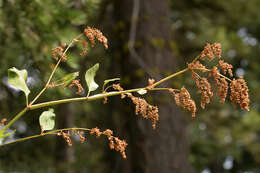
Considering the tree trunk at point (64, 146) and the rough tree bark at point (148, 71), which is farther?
the tree trunk at point (64, 146)

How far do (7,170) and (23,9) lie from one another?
182 centimetres

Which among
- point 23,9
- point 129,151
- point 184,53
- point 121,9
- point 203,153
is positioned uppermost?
point 184,53

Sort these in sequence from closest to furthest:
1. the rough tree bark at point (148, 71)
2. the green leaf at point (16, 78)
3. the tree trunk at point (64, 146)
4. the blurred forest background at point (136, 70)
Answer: the green leaf at point (16, 78) → the blurred forest background at point (136, 70) → the rough tree bark at point (148, 71) → the tree trunk at point (64, 146)

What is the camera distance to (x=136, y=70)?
2125 millimetres

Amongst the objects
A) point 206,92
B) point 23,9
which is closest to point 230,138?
point 23,9

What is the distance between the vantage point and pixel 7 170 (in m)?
2.67

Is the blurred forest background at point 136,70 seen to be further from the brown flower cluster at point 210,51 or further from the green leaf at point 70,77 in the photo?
the brown flower cluster at point 210,51

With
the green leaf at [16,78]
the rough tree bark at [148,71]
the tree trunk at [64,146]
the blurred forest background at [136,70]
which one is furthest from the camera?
the tree trunk at [64,146]

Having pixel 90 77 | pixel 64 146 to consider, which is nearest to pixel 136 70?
pixel 64 146

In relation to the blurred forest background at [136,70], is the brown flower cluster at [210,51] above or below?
below

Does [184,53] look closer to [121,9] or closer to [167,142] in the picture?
[121,9]

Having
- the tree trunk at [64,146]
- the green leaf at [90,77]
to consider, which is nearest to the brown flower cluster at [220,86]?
the green leaf at [90,77]

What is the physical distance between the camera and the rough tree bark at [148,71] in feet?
6.42

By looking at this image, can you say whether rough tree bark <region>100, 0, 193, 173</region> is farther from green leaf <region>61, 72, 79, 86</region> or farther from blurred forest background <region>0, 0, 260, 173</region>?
green leaf <region>61, 72, 79, 86</region>
